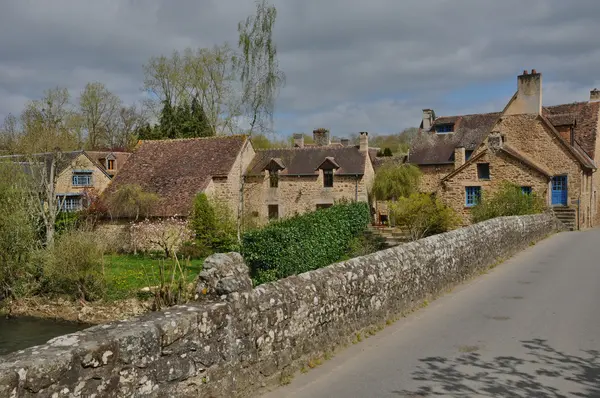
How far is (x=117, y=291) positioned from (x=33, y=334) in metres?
3.59

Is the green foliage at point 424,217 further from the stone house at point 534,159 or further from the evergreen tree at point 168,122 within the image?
the evergreen tree at point 168,122

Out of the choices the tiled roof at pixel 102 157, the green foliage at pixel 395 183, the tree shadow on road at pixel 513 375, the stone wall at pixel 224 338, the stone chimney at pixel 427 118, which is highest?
the stone chimney at pixel 427 118

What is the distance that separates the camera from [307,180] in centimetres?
3625

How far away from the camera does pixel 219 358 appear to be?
5324 mm

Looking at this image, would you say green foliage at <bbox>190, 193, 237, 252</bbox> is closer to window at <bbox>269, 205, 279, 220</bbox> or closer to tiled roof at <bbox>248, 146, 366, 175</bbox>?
window at <bbox>269, 205, 279, 220</bbox>

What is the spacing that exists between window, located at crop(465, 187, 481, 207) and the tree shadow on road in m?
28.9

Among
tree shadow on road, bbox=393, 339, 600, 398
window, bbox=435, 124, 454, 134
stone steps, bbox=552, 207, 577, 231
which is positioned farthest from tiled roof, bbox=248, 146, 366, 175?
tree shadow on road, bbox=393, 339, 600, 398

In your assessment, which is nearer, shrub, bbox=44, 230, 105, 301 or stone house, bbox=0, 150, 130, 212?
shrub, bbox=44, 230, 105, 301

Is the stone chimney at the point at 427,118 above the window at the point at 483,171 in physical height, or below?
above

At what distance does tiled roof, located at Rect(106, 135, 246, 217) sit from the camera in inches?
1292

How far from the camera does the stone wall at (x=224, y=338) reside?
13.0ft

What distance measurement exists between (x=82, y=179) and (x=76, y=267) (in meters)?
23.9

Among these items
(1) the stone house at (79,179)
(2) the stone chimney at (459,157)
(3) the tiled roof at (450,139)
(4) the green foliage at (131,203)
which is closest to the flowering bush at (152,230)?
(4) the green foliage at (131,203)

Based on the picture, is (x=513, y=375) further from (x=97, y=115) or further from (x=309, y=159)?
(x=97, y=115)
